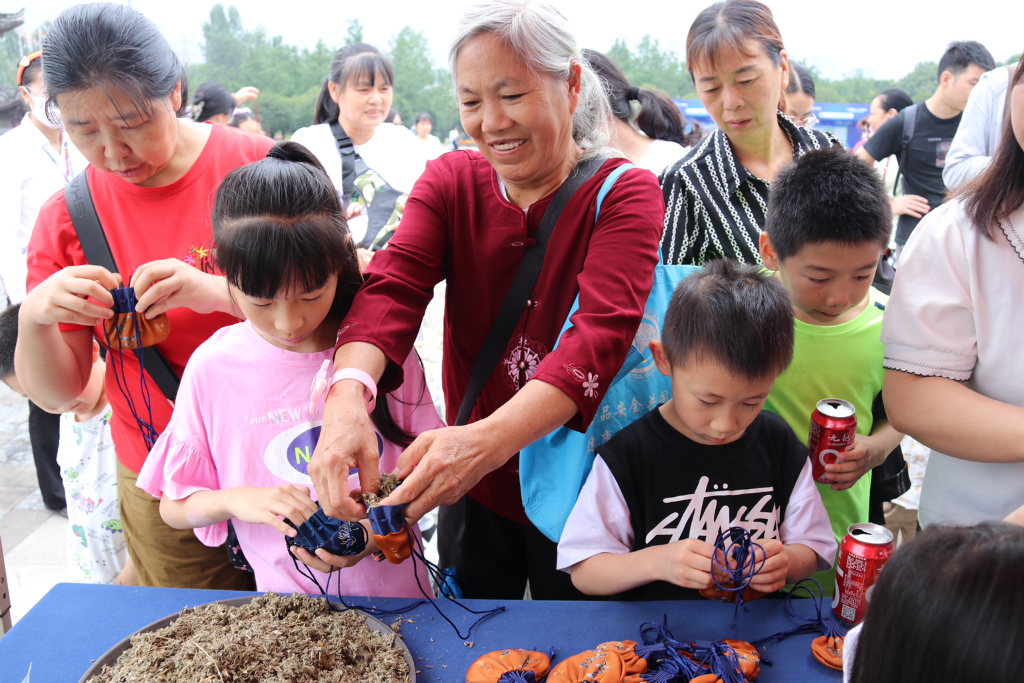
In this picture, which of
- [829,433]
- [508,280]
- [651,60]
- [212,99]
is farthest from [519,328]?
[651,60]

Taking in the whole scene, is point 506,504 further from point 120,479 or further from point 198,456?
point 120,479

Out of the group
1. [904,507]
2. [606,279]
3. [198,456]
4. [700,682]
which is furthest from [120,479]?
[904,507]

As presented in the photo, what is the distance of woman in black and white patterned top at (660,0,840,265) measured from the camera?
196 cm

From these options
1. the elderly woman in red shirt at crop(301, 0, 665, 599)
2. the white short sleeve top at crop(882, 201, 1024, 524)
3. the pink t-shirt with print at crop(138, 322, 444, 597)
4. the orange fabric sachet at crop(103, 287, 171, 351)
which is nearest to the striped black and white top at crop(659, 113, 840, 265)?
the elderly woman in red shirt at crop(301, 0, 665, 599)

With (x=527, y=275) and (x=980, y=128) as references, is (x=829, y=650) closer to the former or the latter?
(x=527, y=275)

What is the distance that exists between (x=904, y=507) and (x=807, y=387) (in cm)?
97

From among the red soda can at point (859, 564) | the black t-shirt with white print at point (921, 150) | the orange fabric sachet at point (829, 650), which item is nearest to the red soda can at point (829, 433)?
the red soda can at point (859, 564)

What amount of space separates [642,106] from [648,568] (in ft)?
7.74

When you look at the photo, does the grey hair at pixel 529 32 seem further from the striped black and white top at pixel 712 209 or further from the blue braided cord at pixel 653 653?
the blue braided cord at pixel 653 653

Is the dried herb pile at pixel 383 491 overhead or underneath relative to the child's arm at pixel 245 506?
overhead

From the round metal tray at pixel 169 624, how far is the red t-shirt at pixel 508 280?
17.8 inches

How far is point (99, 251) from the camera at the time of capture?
5.40 feet

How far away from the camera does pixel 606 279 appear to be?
1.30m

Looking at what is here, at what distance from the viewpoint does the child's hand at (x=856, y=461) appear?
1433mm
